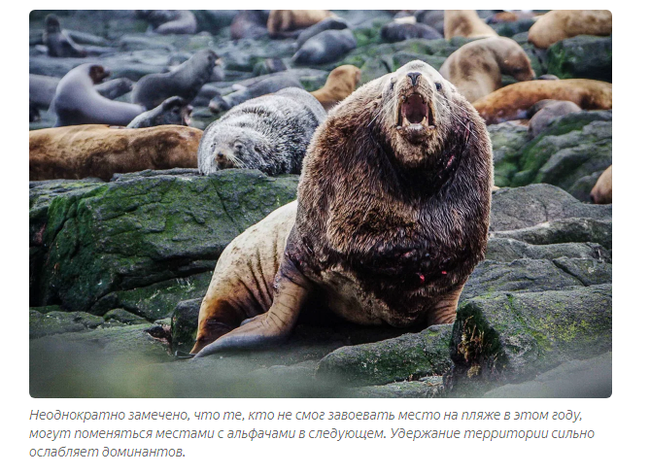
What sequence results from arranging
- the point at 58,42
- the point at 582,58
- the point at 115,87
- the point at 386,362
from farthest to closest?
the point at 582,58 < the point at 115,87 < the point at 58,42 < the point at 386,362

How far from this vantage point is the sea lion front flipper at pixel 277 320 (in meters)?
5.02

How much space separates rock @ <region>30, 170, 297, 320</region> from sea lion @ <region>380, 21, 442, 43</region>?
8.08ft

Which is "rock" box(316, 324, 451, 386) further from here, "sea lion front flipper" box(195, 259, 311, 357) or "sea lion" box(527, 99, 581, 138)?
"sea lion" box(527, 99, 581, 138)

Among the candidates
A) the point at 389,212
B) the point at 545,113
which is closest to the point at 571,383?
the point at 389,212

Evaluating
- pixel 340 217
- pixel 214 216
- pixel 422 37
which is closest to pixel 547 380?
pixel 340 217

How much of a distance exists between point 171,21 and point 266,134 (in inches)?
72.1

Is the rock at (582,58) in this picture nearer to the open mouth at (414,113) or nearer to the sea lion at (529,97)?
the sea lion at (529,97)

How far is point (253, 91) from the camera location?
10477 mm

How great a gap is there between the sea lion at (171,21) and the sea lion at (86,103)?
0.96 m

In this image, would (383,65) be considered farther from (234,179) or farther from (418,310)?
(418,310)

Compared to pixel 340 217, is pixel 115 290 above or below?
below

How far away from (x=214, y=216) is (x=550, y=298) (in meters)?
3.38

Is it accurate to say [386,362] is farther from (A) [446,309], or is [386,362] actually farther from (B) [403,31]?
(B) [403,31]
